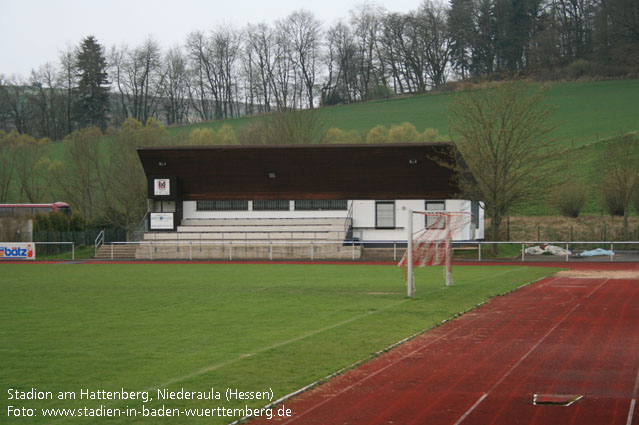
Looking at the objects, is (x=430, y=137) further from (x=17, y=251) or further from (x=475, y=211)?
(x=17, y=251)

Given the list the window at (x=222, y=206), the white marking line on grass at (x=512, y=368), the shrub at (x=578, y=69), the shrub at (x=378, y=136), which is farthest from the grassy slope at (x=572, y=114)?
the white marking line on grass at (x=512, y=368)

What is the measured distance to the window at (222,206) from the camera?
174 ft

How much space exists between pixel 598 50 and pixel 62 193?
245ft

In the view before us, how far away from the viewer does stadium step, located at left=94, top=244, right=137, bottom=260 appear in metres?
49.0

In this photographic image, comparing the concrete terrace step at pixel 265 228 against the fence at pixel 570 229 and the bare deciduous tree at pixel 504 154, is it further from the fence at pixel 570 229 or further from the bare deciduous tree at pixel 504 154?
the fence at pixel 570 229

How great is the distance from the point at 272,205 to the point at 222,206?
386 cm

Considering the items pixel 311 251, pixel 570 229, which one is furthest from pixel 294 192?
pixel 570 229

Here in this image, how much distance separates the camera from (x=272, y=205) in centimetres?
5275

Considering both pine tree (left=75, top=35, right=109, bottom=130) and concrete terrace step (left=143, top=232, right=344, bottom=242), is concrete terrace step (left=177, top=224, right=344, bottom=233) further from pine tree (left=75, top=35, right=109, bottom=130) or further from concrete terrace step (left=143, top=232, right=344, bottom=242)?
pine tree (left=75, top=35, right=109, bottom=130)

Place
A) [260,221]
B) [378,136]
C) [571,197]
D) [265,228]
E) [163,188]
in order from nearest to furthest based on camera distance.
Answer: [265,228]
[260,221]
[163,188]
[571,197]
[378,136]

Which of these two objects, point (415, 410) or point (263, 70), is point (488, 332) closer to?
point (415, 410)

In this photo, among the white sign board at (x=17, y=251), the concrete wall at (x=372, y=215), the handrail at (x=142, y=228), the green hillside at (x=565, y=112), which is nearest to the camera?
the white sign board at (x=17, y=251)

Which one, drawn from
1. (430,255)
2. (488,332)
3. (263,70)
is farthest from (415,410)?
(263,70)

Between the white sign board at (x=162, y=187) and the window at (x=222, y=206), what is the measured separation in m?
2.52
